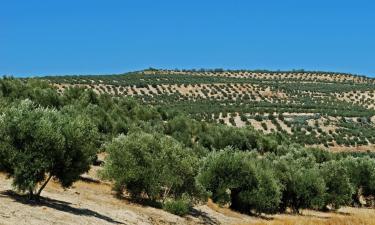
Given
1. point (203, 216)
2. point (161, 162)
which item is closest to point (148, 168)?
point (161, 162)

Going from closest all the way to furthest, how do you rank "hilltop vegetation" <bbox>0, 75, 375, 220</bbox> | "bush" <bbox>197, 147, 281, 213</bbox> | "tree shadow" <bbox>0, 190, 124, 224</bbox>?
"hilltop vegetation" <bbox>0, 75, 375, 220</bbox> → "tree shadow" <bbox>0, 190, 124, 224</bbox> → "bush" <bbox>197, 147, 281, 213</bbox>

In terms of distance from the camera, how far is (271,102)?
Answer: 13888 cm

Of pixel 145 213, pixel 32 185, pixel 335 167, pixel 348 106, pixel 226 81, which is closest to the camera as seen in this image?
pixel 32 185

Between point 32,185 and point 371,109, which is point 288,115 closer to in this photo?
point 371,109

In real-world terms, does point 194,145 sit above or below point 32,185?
above

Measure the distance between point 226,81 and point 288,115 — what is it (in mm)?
42248

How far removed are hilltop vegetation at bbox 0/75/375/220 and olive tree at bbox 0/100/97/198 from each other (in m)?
0.04

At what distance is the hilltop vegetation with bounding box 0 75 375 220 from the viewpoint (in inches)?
980

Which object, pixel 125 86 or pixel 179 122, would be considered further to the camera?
pixel 125 86

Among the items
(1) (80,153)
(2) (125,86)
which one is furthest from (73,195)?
(2) (125,86)

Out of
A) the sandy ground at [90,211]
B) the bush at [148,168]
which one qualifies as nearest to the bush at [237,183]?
the sandy ground at [90,211]

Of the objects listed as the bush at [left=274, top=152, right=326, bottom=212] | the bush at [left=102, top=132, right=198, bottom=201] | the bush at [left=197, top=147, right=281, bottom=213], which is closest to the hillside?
the bush at [left=274, top=152, right=326, bottom=212]

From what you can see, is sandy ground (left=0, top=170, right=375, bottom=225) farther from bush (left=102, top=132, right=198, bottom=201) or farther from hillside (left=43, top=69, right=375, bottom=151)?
hillside (left=43, top=69, right=375, bottom=151)

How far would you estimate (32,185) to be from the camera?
80.7 ft
